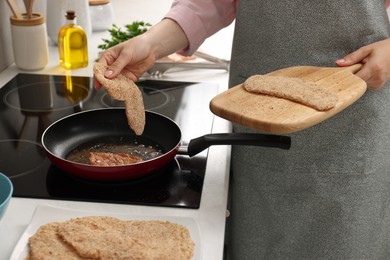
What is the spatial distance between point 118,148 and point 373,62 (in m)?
0.54

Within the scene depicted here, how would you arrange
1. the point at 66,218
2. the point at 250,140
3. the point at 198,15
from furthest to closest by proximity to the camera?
the point at 198,15 → the point at 250,140 → the point at 66,218

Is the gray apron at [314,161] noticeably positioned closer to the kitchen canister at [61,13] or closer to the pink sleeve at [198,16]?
the pink sleeve at [198,16]

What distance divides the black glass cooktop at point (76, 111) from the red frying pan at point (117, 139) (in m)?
0.03

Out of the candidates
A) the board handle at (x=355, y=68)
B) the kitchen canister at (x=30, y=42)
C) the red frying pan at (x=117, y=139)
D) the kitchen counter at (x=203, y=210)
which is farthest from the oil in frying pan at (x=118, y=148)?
the kitchen canister at (x=30, y=42)

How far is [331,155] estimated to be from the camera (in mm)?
1145

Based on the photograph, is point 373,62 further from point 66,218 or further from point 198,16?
point 66,218

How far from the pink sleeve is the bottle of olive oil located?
42 cm

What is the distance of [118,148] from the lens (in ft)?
3.60

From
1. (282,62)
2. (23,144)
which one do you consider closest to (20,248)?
(23,144)

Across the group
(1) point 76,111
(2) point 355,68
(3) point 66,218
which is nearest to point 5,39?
(1) point 76,111

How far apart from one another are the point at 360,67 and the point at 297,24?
0.16 m

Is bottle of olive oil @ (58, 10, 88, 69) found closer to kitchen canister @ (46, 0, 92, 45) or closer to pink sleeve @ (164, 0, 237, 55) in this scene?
kitchen canister @ (46, 0, 92, 45)

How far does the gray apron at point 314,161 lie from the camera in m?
1.09

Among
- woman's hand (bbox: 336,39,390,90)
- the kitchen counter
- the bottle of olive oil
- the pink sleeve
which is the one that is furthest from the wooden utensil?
woman's hand (bbox: 336,39,390,90)
